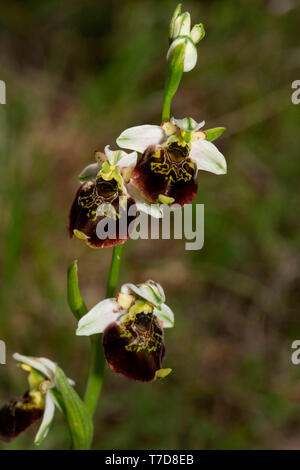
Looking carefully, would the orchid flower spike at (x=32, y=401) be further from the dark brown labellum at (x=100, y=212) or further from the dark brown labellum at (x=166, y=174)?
the dark brown labellum at (x=166, y=174)

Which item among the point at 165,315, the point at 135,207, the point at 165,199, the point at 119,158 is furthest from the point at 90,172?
the point at 165,315

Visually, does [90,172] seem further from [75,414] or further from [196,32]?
[75,414]

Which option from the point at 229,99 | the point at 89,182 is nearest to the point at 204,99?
the point at 229,99

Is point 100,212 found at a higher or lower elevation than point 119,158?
lower

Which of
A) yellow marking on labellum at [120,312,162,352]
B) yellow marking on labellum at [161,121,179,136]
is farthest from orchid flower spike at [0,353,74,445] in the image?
yellow marking on labellum at [161,121,179,136]

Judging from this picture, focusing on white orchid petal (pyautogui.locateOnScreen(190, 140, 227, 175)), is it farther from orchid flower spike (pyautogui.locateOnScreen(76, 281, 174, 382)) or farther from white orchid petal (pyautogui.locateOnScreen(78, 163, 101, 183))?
orchid flower spike (pyautogui.locateOnScreen(76, 281, 174, 382))

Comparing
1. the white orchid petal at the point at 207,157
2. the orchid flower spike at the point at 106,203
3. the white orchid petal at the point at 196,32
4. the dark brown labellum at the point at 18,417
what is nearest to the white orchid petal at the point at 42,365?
the dark brown labellum at the point at 18,417

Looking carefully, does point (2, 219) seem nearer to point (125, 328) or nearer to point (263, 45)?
point (125, 328)
